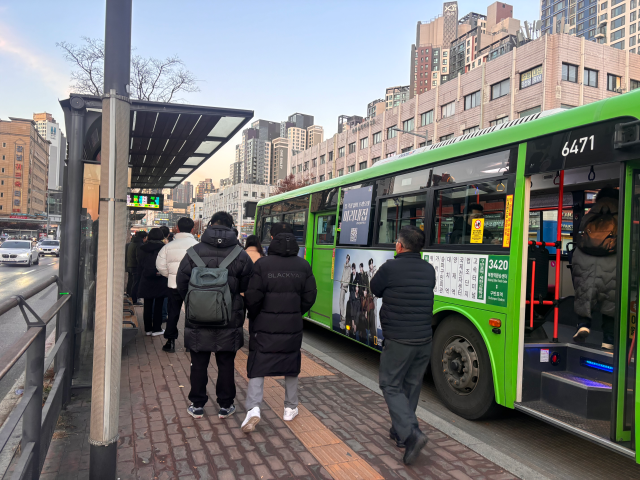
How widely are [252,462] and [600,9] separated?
13478 cm

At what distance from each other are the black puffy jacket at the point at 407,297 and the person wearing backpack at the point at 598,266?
1581mm

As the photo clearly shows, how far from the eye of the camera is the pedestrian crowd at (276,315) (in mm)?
3830

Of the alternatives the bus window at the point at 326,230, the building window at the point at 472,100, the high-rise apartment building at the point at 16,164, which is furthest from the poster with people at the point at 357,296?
the high-rise apartment building at the point at 16,164

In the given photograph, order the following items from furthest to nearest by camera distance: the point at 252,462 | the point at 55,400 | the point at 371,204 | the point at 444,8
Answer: the point at 444,8
the point at 371,204
the point at 55,400
the point at 252,462

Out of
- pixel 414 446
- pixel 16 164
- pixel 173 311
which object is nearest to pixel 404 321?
pixel 414 446

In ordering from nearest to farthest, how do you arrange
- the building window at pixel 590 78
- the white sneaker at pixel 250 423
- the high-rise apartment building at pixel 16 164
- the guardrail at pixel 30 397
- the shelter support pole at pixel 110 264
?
the guardrail at pixel 30 397 → the shelter support pole at pixel 110 264 → the white sneaker at pixel 250 423 → the building window at pixel 590 78 → the high-rise apartment building at pixel 16 164

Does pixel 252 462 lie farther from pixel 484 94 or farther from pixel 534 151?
pixel 484 94

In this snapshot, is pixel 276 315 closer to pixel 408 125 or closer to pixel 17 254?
pixel 17 254

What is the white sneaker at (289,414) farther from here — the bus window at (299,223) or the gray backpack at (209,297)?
the bus window at (299,223)

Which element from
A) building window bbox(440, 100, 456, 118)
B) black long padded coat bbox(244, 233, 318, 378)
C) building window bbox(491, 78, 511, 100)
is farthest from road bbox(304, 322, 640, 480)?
building window bbox(440, 100, 456, 118)

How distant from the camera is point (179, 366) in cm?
625

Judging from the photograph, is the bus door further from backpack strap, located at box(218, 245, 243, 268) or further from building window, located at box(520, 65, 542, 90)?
building window, located at box(520, 65, 542, 90)

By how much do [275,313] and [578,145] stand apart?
2.91m

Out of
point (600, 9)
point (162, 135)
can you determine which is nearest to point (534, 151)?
point (162, 135)
